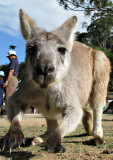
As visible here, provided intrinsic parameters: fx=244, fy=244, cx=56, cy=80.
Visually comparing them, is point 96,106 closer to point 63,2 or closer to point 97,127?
point 97,127

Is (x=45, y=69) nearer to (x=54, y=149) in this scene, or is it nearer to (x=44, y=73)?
(x=44, y=73)

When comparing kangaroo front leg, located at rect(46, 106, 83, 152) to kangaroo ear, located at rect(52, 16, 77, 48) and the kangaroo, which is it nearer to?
the kangaroo

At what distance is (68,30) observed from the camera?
4098 millimetres

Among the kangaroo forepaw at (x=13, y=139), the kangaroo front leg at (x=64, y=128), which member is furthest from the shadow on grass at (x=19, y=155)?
the kangaroo front leg at (x=64, y=128)

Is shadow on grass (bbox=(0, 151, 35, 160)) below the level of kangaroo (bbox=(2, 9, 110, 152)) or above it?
below

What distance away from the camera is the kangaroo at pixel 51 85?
10.2 feet

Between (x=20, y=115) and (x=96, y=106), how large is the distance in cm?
203

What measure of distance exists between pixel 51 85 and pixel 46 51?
484 mm

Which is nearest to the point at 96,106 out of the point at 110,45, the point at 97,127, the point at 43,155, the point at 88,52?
the point at 97,127

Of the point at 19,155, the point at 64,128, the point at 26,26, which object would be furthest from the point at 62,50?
the point at 19,155

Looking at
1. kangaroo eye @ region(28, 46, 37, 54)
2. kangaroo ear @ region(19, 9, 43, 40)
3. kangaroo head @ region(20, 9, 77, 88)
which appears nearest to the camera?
kangaroo head @ region(20, 9, 77, 88)

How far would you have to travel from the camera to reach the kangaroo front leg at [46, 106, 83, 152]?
9.48 ft

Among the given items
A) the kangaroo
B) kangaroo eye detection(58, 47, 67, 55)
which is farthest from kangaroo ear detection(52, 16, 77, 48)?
kangaroo eye detection(58, 47, 67, 55)

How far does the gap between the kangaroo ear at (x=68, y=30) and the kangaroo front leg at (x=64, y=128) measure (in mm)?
1164
